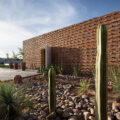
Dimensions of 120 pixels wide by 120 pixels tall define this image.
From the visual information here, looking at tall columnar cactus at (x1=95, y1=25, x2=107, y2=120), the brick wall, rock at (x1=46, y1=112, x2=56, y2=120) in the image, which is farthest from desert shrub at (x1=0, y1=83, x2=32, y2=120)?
the brick wall

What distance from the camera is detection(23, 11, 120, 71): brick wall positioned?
4283 mm

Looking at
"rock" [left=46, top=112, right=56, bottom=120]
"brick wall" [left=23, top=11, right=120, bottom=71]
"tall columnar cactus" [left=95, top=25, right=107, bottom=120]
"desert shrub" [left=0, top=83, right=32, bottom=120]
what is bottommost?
"rock" [left=46, top=112, right=56, bottom=120]

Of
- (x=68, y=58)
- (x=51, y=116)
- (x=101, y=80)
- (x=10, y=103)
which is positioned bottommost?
(x=51, y=116)

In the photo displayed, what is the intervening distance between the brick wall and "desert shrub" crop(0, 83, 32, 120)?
3.86 meters

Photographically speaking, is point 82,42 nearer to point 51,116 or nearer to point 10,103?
point 51,116

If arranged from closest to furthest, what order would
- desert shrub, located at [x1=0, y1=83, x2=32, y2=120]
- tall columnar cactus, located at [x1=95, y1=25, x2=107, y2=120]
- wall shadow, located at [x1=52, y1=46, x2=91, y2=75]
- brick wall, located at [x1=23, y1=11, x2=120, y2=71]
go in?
tall columnar cactus, located at [x1=95, y1=25, x2=107, y2=120] → desert shrub, located at [x1=0, y1=83, x2=32, y2=120] → brick wall, located at [x1=23, y1=11, x2=120, y2=71] → wall shadow, located at [x1=52, y1=46, x2=91, y2=75]

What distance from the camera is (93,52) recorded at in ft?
16.1

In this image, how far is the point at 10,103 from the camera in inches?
62.6

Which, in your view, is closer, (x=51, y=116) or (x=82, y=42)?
(x=51, y=116)

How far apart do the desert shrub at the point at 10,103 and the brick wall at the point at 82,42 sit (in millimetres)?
3862

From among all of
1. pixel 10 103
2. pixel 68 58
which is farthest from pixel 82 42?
pixel 10 103

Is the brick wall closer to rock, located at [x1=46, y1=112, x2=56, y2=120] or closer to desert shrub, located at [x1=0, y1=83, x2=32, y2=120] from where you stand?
rock, located at [x1=46, y1=112, x2=56, y2=120]

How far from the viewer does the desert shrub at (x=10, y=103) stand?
1529 millimetres

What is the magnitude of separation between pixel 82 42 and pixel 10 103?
4.58 m
